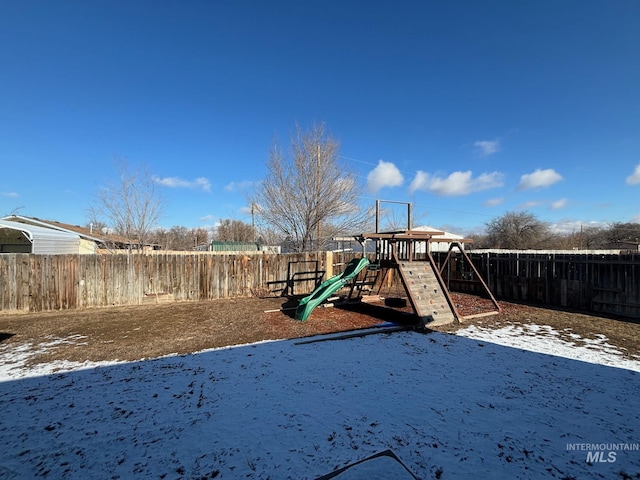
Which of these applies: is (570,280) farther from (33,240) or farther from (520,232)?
(520,232)

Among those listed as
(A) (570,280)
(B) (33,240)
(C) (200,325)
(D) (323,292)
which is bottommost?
(C) (200,325)

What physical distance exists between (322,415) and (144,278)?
28.8 feet

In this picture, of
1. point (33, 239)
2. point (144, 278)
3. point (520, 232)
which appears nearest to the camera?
point (144, 278)

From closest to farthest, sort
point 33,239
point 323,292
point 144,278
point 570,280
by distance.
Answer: point 323,292
point 570,280
point 144,278
point 33,239

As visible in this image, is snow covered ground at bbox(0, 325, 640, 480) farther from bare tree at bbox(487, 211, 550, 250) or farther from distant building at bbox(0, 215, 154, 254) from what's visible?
bare tree at bbox(487, 211, 550, 250)

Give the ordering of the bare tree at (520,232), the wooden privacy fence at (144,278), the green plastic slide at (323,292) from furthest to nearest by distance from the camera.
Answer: the bare tree at (520,232) → the wooden privacy fence at (144,278) → the green plastic slide at (323,292)

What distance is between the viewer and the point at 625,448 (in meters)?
2.58

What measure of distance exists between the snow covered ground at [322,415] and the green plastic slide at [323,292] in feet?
7.75

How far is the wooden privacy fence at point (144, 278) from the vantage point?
8258 mm

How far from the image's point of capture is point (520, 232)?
121 ft

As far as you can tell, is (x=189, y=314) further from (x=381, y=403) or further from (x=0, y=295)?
(x=381, y=403)

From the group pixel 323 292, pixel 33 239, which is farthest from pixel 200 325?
pixel 33 239

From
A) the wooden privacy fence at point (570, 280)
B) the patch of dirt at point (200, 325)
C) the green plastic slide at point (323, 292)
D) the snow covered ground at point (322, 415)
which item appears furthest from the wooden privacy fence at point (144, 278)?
the wooden privacy fence at point (570, 280)

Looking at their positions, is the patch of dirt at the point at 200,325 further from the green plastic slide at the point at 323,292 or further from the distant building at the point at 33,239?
the distant building at the point at 33,239
